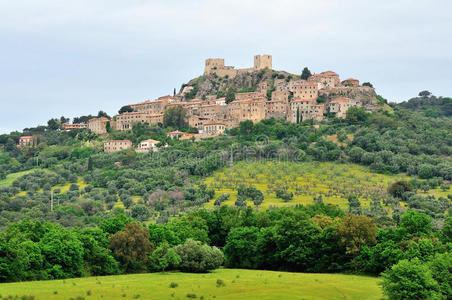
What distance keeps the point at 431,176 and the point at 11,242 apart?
81.5 m

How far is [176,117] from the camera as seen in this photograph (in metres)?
153

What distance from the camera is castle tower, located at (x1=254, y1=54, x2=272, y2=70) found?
167 metres

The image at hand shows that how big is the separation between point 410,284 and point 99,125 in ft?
429

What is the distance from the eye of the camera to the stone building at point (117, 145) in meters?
145

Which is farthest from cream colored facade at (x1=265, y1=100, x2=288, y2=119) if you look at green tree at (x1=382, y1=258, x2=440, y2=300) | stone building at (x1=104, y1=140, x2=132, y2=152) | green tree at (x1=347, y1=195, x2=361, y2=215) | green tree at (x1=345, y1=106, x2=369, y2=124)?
green tree at (x1=382, y1=258, x2=440, y2=300)

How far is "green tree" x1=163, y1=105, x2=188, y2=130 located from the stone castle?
23.1 metres

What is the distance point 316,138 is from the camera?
422ft

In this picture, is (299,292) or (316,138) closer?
(299,292)

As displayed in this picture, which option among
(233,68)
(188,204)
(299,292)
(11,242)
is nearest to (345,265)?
(299,292)

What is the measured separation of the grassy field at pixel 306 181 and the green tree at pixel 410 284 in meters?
54.4

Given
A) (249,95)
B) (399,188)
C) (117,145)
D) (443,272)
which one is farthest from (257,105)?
(443,272)

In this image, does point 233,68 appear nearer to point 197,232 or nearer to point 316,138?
point 316,138

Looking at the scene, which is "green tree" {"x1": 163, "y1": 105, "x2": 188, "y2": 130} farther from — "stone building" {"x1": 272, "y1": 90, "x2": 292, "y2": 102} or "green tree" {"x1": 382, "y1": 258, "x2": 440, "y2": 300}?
"green tree" {"x1": 382, "y1": 258, "x2": 440, "y2": 300}

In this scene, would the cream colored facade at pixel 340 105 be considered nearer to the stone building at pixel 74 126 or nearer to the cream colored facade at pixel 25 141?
the stone building at pixel 74 126
